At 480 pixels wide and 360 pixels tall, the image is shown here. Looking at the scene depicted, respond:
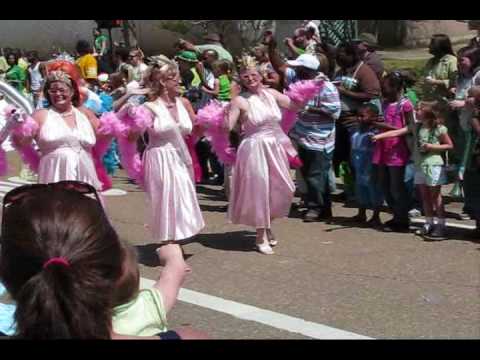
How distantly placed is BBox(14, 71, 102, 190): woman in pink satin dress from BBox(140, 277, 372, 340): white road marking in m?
1.12

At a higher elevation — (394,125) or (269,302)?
(394,125)

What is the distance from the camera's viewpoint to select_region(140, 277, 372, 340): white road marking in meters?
5.03

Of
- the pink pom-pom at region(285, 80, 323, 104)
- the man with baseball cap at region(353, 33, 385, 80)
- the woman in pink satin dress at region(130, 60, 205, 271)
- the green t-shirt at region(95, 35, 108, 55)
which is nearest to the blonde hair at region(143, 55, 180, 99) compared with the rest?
the woman in pink satin dress at region(130, 60, 205, 271)

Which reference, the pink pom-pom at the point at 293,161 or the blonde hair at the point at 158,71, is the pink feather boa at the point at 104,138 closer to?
the blonde hair at the point at 158,71

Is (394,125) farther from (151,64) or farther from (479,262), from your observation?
(151,64)

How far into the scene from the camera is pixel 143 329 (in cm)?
203

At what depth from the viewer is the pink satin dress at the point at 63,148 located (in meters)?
6.47

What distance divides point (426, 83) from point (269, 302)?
14.5 ft

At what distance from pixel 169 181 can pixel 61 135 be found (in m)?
1.02

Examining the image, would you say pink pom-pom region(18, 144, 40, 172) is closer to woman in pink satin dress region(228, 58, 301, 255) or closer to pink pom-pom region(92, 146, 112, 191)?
pink pom-pom region(92, 146, 112, 191)

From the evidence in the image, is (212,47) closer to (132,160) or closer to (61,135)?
(132,160)

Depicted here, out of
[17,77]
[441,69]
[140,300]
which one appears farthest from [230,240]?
[17,77]

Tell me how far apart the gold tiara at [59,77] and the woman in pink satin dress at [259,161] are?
148 cm
